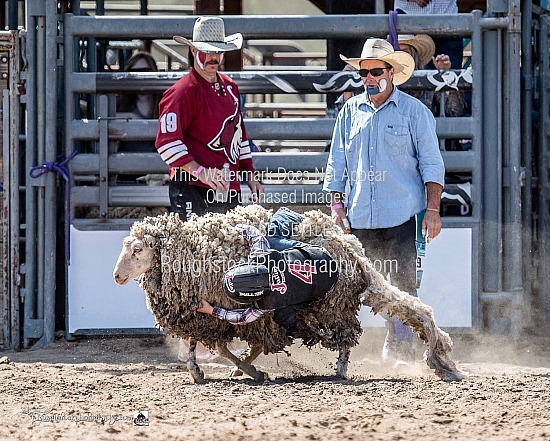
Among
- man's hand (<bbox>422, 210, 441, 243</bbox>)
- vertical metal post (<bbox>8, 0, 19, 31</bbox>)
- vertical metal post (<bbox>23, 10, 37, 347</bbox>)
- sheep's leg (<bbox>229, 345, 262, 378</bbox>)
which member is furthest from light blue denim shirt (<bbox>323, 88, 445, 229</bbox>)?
vertical metal post (<bbox>8, 0, 19, 31</bbox>)

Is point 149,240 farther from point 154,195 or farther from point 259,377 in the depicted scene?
point 154,195

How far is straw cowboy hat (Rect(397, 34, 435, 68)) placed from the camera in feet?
24.5

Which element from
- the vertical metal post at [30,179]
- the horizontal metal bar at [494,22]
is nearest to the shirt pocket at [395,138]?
the horizontal metal bar at [494,22]

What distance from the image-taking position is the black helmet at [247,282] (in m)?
5.23

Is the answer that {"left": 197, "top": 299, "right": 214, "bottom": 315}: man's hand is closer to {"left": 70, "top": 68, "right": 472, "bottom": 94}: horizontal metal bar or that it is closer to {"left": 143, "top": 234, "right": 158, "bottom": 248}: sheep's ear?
{"left": 143, "top": 234, "right": 158, "bottom": 248}: sheep's ear

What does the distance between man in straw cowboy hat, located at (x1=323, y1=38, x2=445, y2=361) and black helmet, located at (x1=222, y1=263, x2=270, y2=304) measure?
99 cm

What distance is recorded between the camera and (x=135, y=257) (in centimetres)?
544

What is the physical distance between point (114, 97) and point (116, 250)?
121cm

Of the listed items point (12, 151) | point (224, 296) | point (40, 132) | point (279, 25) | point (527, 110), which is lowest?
point (224, 296)

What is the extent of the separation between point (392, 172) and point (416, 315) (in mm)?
914

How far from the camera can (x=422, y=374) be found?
592cm

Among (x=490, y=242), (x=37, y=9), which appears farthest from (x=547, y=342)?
(x=37, y=9)

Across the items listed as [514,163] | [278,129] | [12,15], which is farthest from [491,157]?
[12,15]

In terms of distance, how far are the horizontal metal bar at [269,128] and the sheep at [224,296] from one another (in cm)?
189
